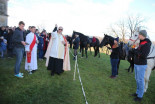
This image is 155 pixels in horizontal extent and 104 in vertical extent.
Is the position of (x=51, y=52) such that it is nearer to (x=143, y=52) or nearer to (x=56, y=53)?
(x=56, y=53)


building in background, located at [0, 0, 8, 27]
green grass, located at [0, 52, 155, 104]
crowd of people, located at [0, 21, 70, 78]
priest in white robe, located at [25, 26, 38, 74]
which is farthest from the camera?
building in background, located at [0, 0, 8, 27]

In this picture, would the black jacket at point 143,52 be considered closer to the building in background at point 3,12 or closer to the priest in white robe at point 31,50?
the priest in white robe at point 31,50

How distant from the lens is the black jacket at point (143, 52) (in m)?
3.52

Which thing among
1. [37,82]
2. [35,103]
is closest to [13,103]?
[35,103]

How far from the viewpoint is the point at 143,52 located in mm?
3527

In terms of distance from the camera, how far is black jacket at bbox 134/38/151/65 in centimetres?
352

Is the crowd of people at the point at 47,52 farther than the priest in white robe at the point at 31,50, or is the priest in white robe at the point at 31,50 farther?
the priest in white robe at the point at 31,50

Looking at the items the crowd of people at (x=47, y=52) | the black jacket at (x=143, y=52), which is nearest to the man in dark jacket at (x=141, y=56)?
the black jacket at (x=143, y=52)

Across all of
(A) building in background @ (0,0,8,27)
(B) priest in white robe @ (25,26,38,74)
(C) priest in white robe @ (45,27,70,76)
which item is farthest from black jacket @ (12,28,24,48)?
(A) building in background @ (0,0,8,27)

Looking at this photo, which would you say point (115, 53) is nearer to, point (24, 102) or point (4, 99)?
point (24, 102)

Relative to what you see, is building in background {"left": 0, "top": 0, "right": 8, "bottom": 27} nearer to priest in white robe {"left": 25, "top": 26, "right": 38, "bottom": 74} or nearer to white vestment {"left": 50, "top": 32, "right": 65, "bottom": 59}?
priest in white robe {"left": 25, "top": 26, "right": 38, "bottom": 74}

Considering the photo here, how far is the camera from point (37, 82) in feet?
14.9

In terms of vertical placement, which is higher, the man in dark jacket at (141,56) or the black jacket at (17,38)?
the black jacket at (17,38)

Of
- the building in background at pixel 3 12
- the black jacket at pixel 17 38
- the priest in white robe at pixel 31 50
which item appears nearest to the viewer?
the black jacket at pixel 17 38
